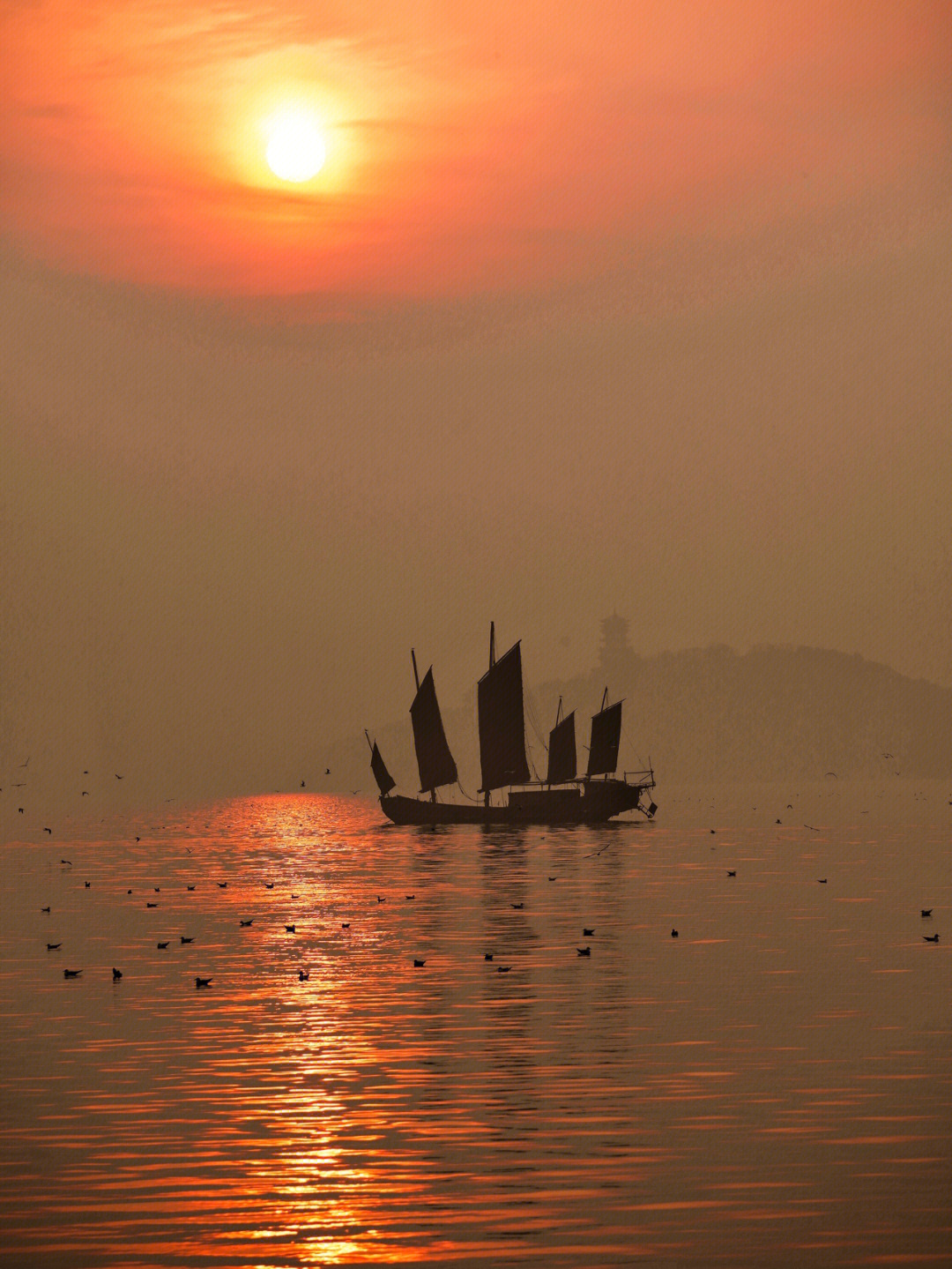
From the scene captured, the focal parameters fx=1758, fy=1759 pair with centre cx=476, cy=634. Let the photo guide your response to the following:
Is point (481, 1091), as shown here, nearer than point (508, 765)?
Yes

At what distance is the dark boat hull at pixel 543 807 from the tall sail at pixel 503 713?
24.2 meters

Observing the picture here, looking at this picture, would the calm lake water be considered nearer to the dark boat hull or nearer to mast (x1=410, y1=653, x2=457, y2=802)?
mast (x1=410, y1=653, x2=457, y2=802)

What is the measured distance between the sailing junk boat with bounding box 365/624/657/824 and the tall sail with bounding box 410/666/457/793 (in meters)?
0.07

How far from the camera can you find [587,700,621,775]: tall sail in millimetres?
160938

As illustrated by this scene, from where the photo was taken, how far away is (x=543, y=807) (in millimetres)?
169375

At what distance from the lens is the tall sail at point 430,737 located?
461ft

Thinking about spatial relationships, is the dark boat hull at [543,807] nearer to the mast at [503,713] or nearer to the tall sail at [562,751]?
the tall sail at [562,751]

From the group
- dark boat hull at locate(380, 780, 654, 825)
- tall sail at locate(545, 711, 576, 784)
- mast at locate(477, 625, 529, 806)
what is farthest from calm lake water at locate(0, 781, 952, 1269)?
dark boat hull at locate(380, 780, 654, 825)

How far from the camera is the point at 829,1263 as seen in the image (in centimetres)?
2050

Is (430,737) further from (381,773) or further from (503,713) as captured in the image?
(381,773)

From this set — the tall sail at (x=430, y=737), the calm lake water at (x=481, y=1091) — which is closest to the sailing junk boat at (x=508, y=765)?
the tall sail at (x=430, y=737)

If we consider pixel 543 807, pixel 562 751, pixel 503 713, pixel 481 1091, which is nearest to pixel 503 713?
pixel 503 713

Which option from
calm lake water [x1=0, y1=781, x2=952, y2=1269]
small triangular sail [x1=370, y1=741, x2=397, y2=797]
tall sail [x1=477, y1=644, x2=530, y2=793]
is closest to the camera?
calm lake water [x1=0, y1=781, x2=952, y2=1269]

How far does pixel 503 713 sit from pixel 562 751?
2017cm
